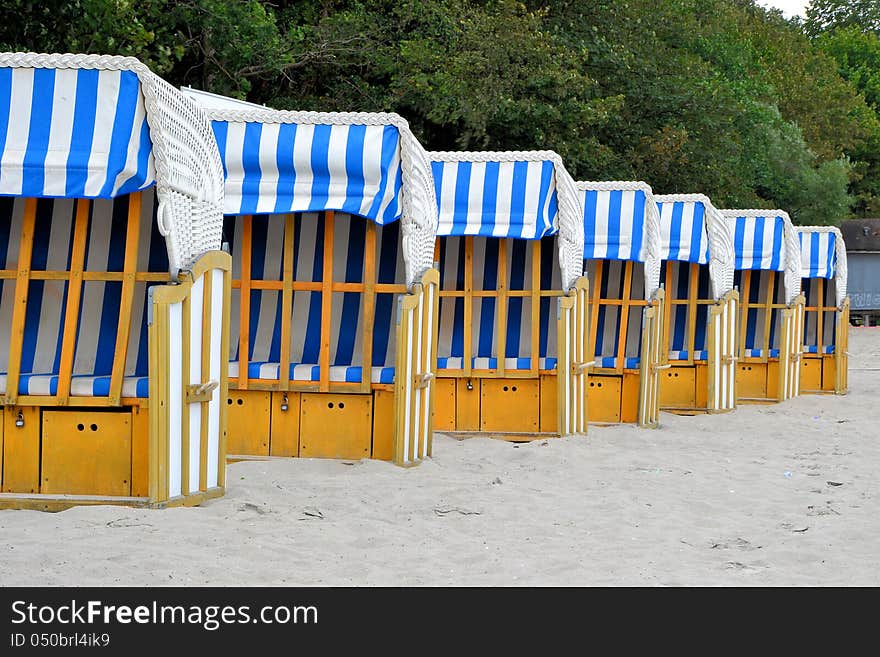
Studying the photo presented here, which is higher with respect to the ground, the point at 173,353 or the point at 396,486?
the point at 173,353

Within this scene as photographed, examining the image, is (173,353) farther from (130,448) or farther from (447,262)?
(447,262)

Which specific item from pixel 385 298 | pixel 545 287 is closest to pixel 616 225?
pixel 545 287

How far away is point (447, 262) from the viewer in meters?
11.0

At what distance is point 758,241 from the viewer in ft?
52.6

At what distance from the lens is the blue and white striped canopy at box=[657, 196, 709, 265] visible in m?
13.7

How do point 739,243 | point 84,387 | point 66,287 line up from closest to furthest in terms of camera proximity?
point 84,387, point 66,287, point 739,243

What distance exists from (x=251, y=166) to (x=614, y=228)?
4.91 metres

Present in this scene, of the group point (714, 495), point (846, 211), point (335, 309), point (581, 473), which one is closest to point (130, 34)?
point (335, 309)

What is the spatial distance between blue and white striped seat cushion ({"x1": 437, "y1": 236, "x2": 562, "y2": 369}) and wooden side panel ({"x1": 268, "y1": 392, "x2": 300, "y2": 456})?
90.7 inches

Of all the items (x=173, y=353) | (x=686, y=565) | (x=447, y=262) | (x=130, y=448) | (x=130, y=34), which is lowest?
(x=686, y=565)

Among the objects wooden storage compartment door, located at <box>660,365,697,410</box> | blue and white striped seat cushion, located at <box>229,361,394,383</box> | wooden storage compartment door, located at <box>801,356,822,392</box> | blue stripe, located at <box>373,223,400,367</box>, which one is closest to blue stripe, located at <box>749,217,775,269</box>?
wooden storage compartment door, located at <box>660,365,697,410</box>

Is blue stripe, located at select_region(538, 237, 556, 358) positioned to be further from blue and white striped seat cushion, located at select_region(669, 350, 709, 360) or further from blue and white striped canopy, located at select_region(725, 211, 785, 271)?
blue and white striped canopy, located at select_region(725, 211, 785, 271)

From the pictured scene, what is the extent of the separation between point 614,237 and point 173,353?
6609 mm

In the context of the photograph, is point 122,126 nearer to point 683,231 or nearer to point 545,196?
point 545,196
